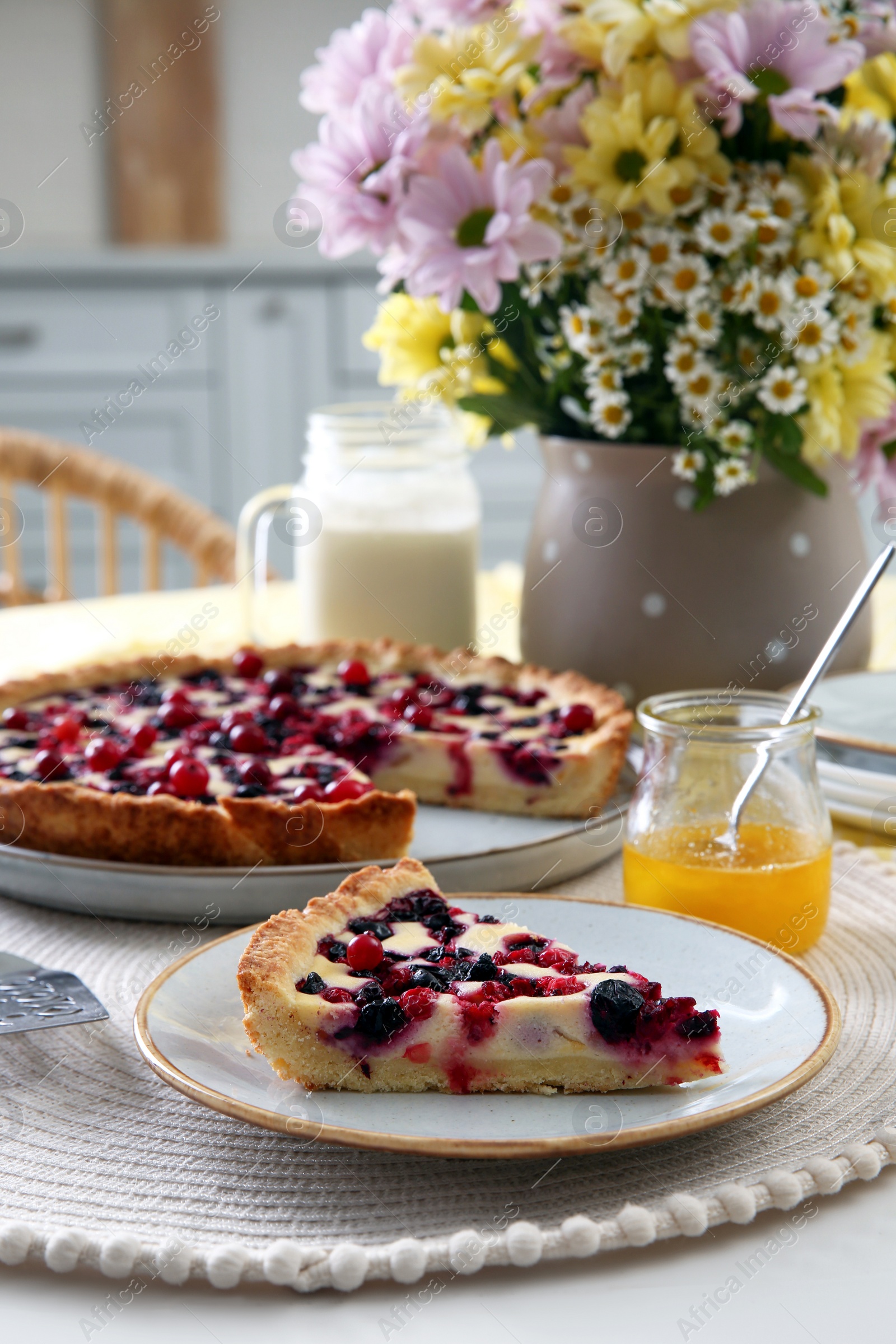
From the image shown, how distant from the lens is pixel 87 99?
6.13m

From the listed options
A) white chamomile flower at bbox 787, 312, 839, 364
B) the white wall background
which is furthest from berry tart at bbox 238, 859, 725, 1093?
the white wall background

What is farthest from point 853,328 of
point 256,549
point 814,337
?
point 256,549

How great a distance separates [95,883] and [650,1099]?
723 mm

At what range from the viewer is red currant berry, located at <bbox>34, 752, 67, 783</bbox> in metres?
1.91

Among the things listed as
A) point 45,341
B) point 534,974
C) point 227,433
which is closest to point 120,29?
point 45,341

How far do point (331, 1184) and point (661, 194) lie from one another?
4.58 ft

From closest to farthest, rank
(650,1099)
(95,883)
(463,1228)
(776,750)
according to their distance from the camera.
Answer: (463,1228), (650,1099), (776,750), (95,883)

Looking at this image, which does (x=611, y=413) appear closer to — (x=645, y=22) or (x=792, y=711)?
(x=645, y=22)

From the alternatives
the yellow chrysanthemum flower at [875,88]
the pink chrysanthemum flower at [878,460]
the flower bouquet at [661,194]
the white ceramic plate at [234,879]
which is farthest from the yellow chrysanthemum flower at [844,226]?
the white ceramic plate at [234,879]

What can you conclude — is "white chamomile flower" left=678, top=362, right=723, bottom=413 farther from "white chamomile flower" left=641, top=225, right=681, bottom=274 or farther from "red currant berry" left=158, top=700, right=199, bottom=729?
"red currant berry" left=158, top=700, right=199, bottom=729

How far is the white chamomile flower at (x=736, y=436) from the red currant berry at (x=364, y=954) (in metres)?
1.01

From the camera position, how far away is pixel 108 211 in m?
6.26

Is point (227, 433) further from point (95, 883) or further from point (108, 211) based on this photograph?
point (95, 883)

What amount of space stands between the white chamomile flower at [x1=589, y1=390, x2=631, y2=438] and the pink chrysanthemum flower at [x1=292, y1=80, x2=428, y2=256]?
395 mm
